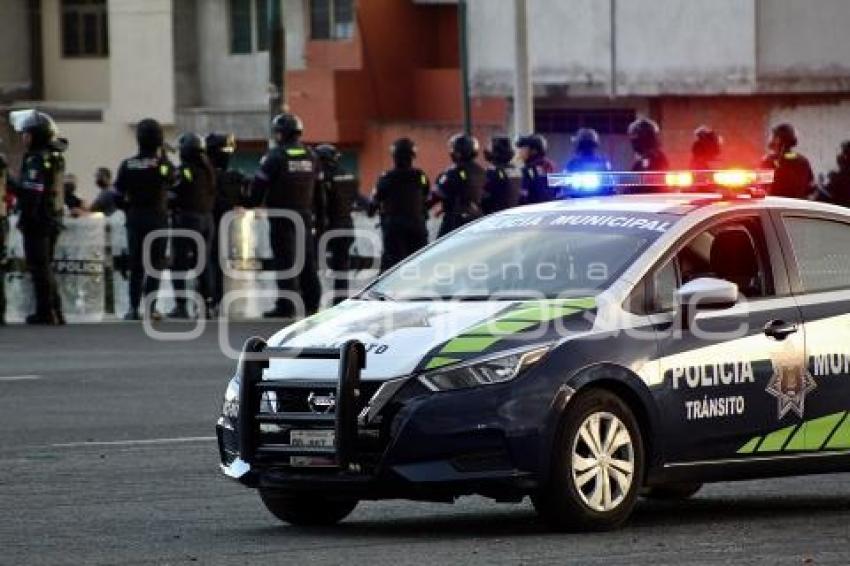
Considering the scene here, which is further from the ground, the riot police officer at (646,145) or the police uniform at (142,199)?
the riot police officer at (646,145)

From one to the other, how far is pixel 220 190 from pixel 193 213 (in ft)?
3.36

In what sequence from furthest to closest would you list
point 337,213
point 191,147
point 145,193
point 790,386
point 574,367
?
point 337,213, point 191,147, point 145,193, point 790,386, point 574,367

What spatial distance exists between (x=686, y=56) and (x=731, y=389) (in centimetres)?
3225

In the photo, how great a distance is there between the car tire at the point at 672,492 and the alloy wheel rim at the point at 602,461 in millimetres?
1194

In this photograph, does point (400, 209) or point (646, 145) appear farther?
point (400, 209)

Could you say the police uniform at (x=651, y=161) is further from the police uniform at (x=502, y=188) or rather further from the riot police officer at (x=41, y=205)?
the riot police officer at (x=41, y=205)

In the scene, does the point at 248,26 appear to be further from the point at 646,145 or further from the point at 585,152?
the point at 646,145

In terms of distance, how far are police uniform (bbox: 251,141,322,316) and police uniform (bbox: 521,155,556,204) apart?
7.23 feet

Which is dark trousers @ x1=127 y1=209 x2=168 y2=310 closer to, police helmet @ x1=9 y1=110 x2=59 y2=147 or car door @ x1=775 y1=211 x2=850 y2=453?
police helmet @ x1=9 y1=110 x2=59 y2=147

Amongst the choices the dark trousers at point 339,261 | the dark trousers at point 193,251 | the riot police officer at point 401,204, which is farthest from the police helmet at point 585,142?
the dark trousers at point 193,251

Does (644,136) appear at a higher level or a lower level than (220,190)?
higher

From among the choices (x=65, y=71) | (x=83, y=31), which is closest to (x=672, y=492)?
(x=83, y=31)

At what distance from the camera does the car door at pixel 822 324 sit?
38.1 ft

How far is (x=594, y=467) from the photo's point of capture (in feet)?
35.2
